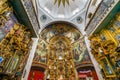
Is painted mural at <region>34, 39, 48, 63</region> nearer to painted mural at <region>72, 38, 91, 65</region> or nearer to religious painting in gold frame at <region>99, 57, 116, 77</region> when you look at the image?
painted mural at <region>72, 38, 91, 65</region>

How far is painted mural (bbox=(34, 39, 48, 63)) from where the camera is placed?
12559 millimetres

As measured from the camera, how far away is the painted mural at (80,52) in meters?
12.6

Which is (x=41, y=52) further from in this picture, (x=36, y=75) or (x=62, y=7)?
(x=62, y=7)

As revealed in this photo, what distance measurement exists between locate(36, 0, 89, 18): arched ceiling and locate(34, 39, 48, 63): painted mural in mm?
4777

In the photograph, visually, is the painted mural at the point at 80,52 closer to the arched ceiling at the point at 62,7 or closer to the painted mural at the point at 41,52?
the painted mural at the point at 41,52

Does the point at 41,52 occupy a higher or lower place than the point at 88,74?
higher

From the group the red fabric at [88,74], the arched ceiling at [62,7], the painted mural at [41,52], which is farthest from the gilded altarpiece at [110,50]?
the arched ceiling at [62,7]

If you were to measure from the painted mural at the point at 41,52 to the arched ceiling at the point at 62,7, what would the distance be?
15.7ft

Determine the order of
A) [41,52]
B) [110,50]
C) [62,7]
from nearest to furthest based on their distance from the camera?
1. [110,50]
2. [41,52]
3. [62,7]

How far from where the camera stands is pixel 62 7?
1666 cm

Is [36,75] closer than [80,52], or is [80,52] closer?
[36,75]

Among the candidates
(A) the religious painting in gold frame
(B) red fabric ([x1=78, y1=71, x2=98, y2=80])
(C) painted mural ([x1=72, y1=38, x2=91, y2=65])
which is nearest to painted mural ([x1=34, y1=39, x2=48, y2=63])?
(C) painted mural ([x1=72, y1=38, x2=91, y2=65])

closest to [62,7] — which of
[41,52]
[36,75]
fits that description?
[41,52]

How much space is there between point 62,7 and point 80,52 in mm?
7678
